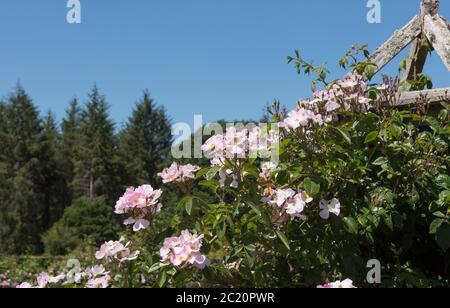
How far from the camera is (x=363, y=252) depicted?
246cm

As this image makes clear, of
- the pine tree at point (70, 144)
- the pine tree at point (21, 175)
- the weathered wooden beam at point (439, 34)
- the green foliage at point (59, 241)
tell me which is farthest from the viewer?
the pine tree at point (70, 144)

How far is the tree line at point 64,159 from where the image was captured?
37.4 meters

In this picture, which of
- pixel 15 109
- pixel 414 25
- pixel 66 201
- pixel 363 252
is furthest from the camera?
pixel 66 201

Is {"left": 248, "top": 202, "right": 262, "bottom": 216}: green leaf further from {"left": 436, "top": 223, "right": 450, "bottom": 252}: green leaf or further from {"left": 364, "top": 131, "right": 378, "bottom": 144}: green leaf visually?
{"left": 436, "top": 223, "right": 450, "bottom": 252}: green leaf

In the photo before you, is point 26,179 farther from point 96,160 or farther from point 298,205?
point 298,205

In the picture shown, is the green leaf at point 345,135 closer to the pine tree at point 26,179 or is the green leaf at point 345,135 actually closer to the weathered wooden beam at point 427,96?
the weathered wooden beam at point 427,96

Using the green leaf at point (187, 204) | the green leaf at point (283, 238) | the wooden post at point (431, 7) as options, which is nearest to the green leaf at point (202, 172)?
the green leaf at point (187, 204)

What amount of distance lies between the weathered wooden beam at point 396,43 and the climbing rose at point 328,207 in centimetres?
114

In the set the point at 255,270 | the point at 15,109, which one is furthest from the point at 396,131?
the point at 15,109

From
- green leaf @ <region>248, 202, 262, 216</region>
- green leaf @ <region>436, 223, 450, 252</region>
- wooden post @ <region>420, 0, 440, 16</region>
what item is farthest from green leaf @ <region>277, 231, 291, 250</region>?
wooden post @ <region>420, 0, 440, 16</region>

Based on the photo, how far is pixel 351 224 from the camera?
207 cm
